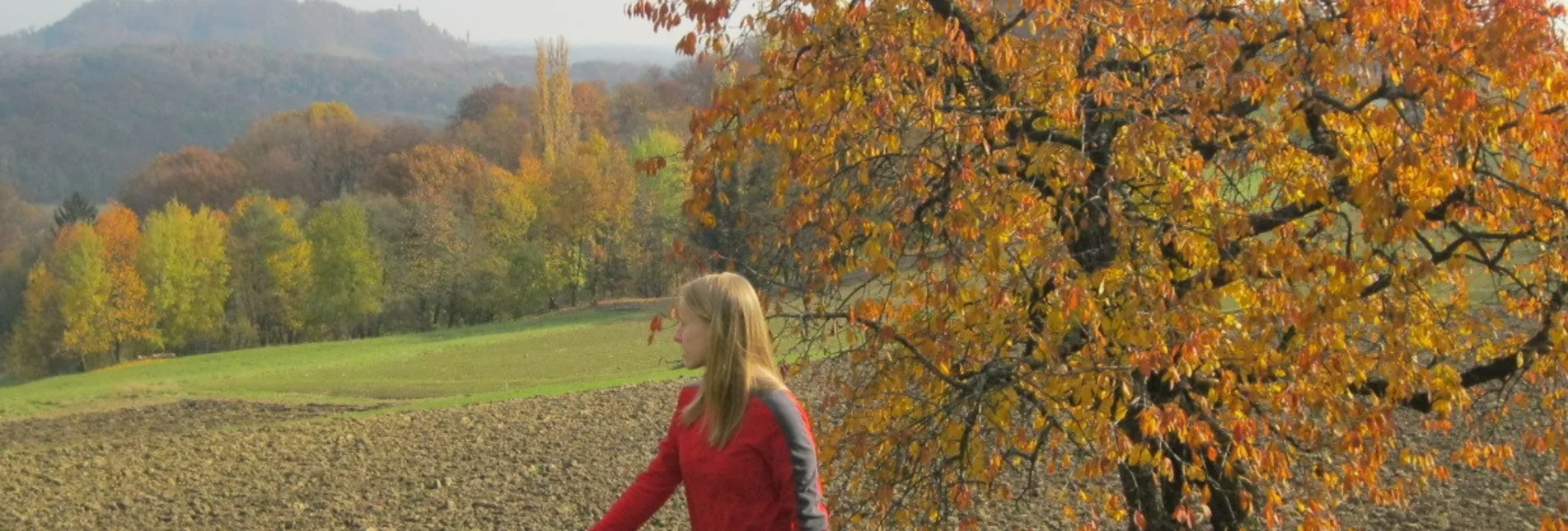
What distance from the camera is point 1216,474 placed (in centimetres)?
682

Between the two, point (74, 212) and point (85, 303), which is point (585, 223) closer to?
point (85, 303)

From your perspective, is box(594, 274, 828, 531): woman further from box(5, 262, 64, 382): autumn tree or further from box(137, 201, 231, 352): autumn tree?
box(5, 262, 64, 382): autumn tree

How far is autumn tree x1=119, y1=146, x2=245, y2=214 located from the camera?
302ft

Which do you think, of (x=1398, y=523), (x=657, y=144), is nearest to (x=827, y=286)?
(x=1398, y=523)

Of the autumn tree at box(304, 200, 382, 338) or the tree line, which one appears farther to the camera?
the autumn tree at box(304, 200, 382, 338)

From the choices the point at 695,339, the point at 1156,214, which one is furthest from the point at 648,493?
the point at 1156,214

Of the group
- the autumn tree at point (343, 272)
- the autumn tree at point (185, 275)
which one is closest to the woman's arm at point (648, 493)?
the autumn tree at point (343, 272)

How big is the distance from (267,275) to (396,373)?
3857 cm

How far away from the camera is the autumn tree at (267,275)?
218ft

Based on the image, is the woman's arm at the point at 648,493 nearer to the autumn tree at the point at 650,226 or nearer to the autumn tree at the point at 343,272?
the autumn tree at the point at 650,226

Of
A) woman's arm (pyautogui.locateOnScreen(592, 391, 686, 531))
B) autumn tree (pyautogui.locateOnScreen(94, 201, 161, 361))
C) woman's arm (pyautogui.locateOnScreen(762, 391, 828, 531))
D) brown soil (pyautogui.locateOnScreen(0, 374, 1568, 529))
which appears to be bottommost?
autumn tree (pyautogui.locateOnScreen(94, 201, 161, 361))

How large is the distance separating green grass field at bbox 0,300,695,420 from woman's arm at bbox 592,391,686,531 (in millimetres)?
17415

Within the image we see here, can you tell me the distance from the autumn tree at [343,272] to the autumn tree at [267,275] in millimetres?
581

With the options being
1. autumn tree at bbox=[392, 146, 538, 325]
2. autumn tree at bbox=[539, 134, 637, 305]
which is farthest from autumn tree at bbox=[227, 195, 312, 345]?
autumn tree at bbox=[539, 134, 637, 305]
